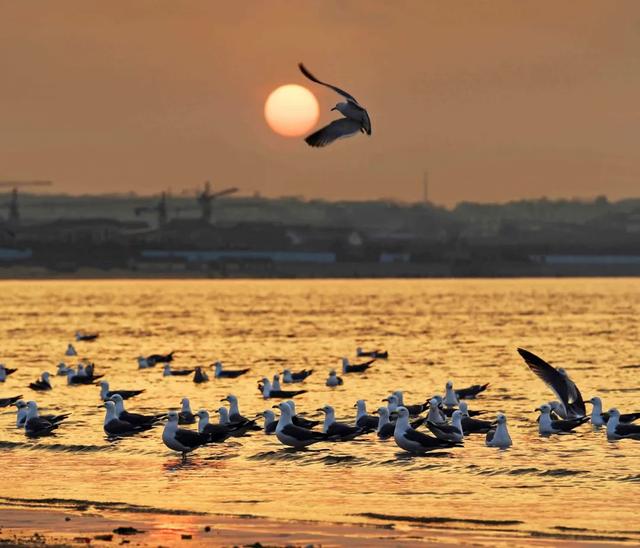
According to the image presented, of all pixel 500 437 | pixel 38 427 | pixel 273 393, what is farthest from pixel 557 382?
pixel 273 393

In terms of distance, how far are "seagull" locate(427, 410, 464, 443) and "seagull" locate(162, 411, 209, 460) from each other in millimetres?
4468

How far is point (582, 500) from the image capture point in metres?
26.8

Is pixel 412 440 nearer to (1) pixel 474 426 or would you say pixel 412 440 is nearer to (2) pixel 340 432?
(2) pixel 340 432

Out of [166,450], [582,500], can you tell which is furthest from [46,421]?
[582,500]

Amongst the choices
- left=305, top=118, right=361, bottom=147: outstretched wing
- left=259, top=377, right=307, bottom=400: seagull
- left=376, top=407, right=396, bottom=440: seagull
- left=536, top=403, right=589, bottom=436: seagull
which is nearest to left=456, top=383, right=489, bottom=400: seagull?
left=259, top=377, right=307, bottom=400: seagull

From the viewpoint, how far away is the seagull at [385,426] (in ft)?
113

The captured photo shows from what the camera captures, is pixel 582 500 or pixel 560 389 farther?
pixel 560 389

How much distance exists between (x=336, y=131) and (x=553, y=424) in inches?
546

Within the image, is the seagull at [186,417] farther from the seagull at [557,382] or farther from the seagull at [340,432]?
the seagull at [557,382]

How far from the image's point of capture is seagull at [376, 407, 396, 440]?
34.5 metres

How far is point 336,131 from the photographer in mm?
23812

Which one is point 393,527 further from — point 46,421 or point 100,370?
point 100,370

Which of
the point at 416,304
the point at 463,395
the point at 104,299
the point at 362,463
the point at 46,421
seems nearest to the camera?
the point at 362,463

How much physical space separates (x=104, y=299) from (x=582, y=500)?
151 m
